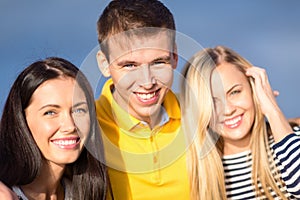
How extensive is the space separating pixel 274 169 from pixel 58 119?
1.72 meters

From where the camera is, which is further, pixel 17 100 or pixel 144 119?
pixel 144 119

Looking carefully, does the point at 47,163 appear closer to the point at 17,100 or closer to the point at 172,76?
the point at 17,100

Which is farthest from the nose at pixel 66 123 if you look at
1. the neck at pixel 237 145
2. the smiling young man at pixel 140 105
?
the neck at pixel 237 145

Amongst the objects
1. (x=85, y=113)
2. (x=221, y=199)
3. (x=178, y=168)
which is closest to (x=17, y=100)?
(x=85, y=113)

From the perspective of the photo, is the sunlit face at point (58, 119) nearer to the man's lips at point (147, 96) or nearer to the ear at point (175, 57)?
the man's lips at point (147, 96)

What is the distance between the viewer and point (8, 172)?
15.4 feet

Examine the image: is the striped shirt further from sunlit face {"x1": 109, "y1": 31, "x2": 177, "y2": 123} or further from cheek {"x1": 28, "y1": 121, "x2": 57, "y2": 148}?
cheek {"x1": 28, "y1": 121, "x2": 57, "y2": 148}

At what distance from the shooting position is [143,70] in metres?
4.75

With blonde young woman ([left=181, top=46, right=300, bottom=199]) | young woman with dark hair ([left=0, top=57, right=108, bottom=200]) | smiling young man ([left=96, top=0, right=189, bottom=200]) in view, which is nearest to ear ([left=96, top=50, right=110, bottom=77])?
smiling young man ([left=96, top=0, right=189, bottom=200])

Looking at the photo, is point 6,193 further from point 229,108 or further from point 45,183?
point 229,108

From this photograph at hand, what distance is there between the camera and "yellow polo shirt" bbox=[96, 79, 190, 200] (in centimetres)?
493

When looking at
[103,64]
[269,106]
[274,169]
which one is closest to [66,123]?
[103,64]

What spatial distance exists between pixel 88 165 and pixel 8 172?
0.65 metres

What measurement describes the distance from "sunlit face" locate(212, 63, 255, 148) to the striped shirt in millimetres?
207
